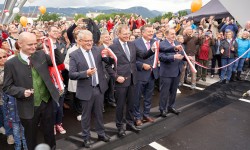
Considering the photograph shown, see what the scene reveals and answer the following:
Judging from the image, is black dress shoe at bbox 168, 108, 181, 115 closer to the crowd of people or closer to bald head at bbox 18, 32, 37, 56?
the crowd of people

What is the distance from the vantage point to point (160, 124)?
4848mm

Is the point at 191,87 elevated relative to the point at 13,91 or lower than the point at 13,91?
lower

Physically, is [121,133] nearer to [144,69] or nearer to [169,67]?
[144,69]

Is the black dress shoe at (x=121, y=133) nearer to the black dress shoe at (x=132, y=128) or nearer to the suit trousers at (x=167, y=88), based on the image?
the black dress shoe at (x=132, y=128)

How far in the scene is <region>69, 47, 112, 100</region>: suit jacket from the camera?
347cm

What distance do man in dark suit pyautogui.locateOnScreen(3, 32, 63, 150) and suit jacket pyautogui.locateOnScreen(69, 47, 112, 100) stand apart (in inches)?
10.6

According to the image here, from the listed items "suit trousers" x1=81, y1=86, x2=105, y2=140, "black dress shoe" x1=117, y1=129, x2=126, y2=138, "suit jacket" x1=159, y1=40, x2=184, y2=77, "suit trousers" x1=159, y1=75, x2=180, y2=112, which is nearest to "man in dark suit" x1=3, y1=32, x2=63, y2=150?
"suit trousers" x1=81, y1=86, x2=105, y2=140

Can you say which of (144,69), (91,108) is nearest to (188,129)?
(144,69)

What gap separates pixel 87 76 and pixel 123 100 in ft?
3.33

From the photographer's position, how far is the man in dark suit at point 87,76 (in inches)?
137

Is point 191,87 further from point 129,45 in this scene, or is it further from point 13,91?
point 13,91

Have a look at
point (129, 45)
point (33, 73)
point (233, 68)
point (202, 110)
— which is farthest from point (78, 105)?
point (233, 68)

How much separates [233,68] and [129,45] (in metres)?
5.22

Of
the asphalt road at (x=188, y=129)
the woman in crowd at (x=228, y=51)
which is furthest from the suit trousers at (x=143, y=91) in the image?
the woman in crowd at (x=228, y=51)
